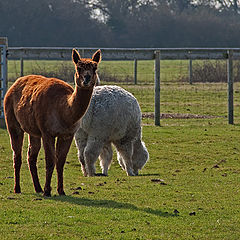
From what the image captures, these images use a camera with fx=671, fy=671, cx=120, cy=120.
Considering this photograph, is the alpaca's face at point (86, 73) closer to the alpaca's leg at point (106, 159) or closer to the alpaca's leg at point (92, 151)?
the alpaca's leg at point (92, 151)

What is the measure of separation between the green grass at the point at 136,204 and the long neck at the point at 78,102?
1.01 meters

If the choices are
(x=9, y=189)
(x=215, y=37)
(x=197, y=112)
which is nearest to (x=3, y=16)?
(x=215, y=37)

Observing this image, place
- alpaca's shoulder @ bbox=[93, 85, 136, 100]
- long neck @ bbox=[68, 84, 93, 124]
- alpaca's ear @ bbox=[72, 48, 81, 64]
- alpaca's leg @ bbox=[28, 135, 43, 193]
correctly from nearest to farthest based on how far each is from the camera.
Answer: long neck @ bbox=[68, 84, 93, 124] → alpaca's ear @ bbox=[72, 48, 81, 64] → alpaca's leg @ bbox=[28, 135, 43, 193] → alpaca's shoulder @ bbox=[93, 85, 136, 100]

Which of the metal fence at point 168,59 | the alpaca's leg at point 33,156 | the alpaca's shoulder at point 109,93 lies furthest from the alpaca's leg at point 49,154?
the metal fence at point 168,59

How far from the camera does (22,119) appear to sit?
822 centimetres

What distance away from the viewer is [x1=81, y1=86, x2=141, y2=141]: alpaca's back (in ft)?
33.2

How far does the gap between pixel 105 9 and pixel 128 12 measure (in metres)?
2.06

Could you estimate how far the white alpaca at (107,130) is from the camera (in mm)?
10117

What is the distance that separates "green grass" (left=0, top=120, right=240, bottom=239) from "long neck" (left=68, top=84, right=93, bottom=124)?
1006 mm

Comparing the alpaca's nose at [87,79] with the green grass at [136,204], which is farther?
the alpaca's nose at [87,79]

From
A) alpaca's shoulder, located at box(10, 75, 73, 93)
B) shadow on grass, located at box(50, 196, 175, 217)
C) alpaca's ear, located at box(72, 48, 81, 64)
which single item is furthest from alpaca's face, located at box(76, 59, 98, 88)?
shadow on grass, located at box(50, 196, 175, 217)

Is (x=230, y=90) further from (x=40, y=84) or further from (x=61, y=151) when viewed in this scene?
(x=61, y=151)

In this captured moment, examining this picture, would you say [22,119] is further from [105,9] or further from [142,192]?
[105,9]

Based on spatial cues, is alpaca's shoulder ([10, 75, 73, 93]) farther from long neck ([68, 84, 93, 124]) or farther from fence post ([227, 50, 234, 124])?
fence post ([227, 50, 234, 124])
